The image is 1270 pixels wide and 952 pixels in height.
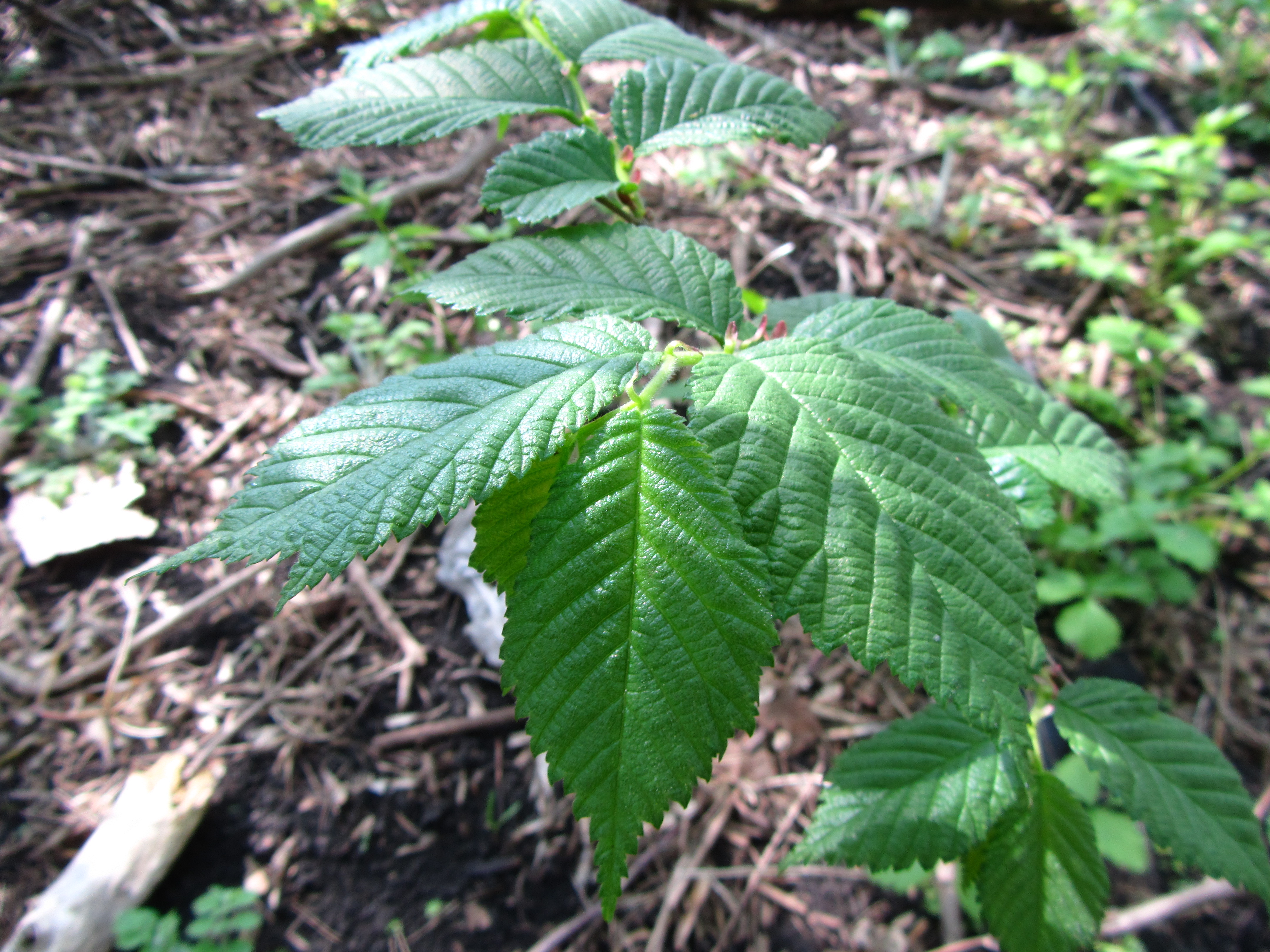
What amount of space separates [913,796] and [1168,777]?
0.42 m

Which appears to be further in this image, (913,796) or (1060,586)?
(1060,586)

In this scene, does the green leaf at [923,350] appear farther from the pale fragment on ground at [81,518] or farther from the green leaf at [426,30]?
the pale fragment on ground at [81,518]

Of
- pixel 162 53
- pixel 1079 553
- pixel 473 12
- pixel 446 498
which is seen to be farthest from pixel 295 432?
pixel 162 53

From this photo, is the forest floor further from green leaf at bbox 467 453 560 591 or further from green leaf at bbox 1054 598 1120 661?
green leaf at bbox 467 453 560 591

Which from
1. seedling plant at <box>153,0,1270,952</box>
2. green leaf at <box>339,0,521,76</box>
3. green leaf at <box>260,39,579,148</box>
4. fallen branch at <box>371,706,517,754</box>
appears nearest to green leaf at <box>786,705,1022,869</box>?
seedling plant at <box>153,0,1270,952</box>

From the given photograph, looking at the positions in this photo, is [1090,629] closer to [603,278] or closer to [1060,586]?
[1060,586]

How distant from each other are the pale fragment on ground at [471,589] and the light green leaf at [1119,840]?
5.45ft

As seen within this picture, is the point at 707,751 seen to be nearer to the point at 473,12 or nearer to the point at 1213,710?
the point at 473,12

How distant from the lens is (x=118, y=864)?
1773mm

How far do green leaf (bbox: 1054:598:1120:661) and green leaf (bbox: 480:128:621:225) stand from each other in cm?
193

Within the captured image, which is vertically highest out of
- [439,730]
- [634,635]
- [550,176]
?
[550,176]

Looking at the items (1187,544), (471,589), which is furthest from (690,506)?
(1187,544)

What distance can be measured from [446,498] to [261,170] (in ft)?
11.4

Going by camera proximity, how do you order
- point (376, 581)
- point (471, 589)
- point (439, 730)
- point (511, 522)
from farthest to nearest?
point (376, 581), point (471, 589), point (439, 730), point (511, 522)
